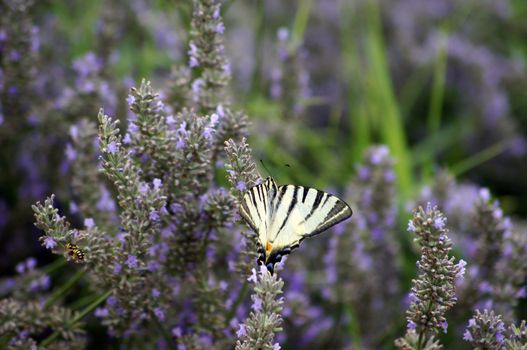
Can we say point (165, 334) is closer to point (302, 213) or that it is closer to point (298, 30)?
point (302, 213)

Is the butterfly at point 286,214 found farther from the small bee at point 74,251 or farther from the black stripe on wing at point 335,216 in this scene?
the small bee at point 74,251

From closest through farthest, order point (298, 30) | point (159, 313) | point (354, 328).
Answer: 1. point (159, 313)
2. point (354, 328)
3. point (298, 30)

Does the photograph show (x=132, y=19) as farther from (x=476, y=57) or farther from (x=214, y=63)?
(x=476, y=57)

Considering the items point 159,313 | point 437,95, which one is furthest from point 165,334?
point 437,95

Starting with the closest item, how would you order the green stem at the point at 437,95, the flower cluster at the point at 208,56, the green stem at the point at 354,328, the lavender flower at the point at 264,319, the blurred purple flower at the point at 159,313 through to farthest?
the lavender flower at the point at 264,319 → the blurred purple flower at the point at 159,313 → the flower cluster at the point at 208,56 → the green stem at the point at 354,328 → the green stem at the point at 437,95

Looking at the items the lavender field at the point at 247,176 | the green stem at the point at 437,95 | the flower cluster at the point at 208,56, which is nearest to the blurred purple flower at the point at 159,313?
the lavender field at the point at 247,176

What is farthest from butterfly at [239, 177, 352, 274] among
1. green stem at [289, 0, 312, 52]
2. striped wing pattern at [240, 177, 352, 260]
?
green stem at [289, 0, 312, 52]

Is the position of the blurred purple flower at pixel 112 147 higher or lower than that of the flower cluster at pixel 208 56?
lower

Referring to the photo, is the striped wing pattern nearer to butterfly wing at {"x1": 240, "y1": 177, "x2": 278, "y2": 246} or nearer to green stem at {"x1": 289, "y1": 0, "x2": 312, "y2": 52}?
butterfly wing at {"x1": 240, "y1": 177, "x2": 278, "y2": 246}

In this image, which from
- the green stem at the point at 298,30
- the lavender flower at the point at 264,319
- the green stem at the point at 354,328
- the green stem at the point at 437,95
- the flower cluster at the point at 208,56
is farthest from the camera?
the green stem at the point at 437,95
